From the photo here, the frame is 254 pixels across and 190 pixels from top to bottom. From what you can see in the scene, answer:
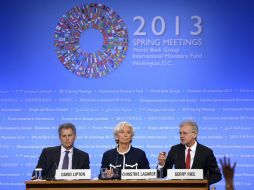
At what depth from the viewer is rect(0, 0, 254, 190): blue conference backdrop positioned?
685 centimetres

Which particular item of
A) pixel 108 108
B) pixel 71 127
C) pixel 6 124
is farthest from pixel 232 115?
pixel 6 124

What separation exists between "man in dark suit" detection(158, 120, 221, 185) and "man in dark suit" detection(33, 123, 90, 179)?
29.6 inches

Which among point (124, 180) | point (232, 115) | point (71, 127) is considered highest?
point (232, 115)

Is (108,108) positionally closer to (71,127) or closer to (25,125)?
(25,125)

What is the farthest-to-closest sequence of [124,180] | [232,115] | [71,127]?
1. [232,115]
2. [71,127]
3. [124,180]

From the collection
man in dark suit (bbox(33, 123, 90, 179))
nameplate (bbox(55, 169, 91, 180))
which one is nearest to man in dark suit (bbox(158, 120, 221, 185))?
man in dark suit (bbox(33, 123, 90, 179))

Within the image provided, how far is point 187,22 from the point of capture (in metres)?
6.93

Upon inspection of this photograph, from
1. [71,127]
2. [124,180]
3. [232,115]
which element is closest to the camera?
[124,180]

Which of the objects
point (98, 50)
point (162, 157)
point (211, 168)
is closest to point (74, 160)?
point (162, 157)

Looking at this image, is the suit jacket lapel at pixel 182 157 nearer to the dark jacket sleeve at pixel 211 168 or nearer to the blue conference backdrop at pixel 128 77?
the dark jacket sleeve at pixel 211 168

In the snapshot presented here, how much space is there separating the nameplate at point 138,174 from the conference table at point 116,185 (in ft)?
0.29

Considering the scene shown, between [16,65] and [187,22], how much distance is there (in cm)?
204

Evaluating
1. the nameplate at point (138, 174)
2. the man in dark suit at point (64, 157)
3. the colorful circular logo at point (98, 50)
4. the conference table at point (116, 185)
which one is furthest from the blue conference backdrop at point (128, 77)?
the conference table at point (116, 185)

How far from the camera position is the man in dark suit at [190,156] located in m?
5.39
